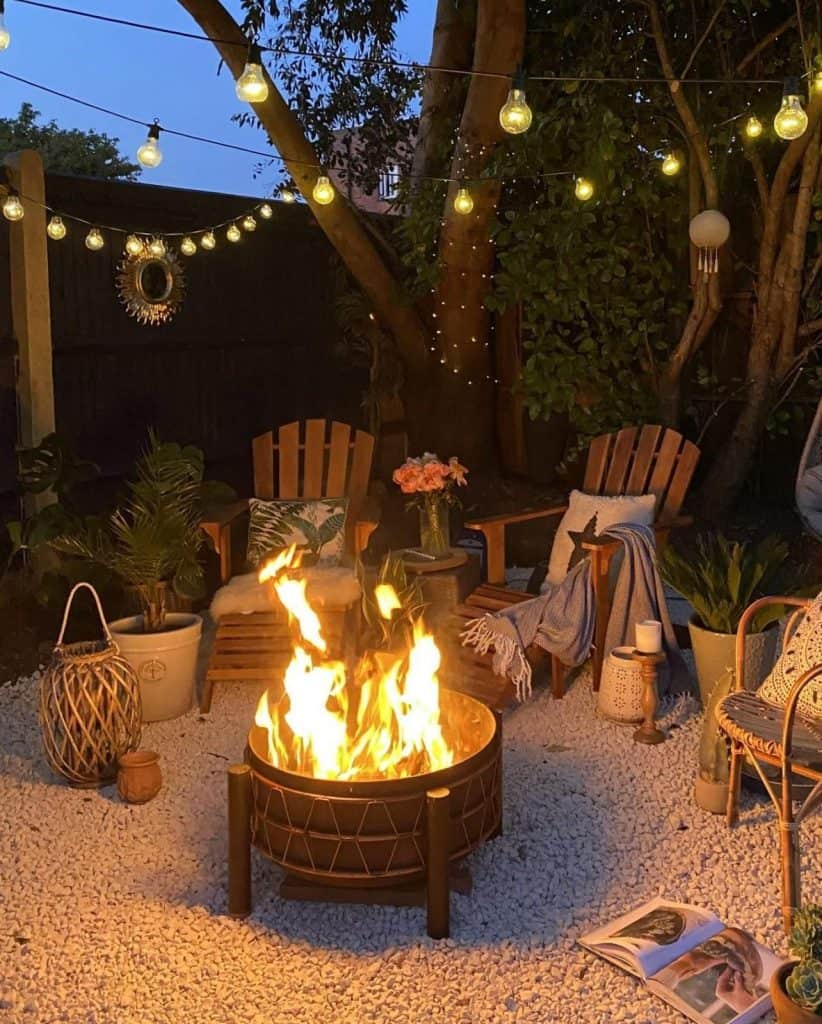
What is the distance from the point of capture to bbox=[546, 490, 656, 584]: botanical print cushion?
13.8ft

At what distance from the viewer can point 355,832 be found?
2.42 meters

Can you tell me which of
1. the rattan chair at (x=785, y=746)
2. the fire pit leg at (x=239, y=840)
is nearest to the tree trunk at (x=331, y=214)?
the fire pit leg at (x=239, y=840)

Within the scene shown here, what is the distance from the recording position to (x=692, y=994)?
218cm

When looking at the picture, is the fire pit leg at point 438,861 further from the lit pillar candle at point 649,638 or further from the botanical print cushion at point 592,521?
the botanical print cushion at point 592,521

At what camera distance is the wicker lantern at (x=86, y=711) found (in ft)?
10.3

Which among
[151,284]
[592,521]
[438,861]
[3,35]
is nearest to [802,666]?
[438,861]

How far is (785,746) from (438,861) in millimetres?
845

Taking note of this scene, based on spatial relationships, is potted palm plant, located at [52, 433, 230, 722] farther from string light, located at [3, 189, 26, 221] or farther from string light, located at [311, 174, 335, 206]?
string light, located at [311, 174, 335, 206]

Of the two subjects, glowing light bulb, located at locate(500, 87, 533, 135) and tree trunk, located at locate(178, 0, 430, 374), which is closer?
glowing light bulb, located at locate(500, 87, 533, 135)

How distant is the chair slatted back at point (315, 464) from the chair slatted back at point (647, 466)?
3.39 feet

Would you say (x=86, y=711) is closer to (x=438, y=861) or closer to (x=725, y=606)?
(x=438, y=861)

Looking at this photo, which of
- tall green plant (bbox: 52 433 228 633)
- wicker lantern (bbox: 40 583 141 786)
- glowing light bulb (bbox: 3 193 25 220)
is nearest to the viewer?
wicker lantern (bbox: 40 583 141 786)

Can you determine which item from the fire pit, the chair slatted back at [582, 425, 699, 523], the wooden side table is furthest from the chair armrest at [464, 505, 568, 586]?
the fire pit

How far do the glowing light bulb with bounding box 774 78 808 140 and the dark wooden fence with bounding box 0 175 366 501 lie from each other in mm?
3045
